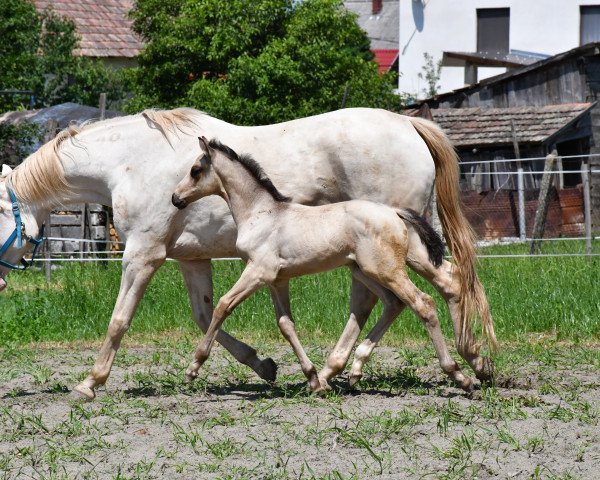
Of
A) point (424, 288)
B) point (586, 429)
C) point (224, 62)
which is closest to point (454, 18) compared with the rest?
point (224, 62)

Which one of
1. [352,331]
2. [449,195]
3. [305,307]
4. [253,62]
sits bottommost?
[305,307]

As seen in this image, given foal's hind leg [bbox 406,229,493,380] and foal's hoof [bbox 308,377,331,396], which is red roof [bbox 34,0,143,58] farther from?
foal's hoof [bbox 308,377,331,396]

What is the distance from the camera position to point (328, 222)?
21.6ft

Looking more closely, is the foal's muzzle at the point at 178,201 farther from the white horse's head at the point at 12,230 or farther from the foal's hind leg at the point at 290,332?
the white horse's head at the point at 12,230

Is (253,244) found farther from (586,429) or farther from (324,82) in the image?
(324,82)

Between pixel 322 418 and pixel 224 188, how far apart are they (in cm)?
174

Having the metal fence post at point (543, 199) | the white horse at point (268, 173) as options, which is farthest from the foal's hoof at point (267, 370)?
the metal fence post at point (543, 199)

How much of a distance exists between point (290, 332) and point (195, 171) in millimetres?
1177

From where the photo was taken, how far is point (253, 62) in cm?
1881

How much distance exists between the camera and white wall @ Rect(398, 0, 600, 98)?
104ft

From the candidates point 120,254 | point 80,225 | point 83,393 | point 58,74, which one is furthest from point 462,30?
point 83,393

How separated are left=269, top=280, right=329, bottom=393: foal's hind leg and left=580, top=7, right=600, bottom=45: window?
1052 inches

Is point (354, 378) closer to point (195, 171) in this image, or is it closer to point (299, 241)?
point (299, 241)

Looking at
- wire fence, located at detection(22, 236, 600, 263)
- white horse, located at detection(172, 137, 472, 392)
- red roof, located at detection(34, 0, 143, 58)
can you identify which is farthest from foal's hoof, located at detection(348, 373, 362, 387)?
red roof, located at detection(34, 0, 143, 58)
